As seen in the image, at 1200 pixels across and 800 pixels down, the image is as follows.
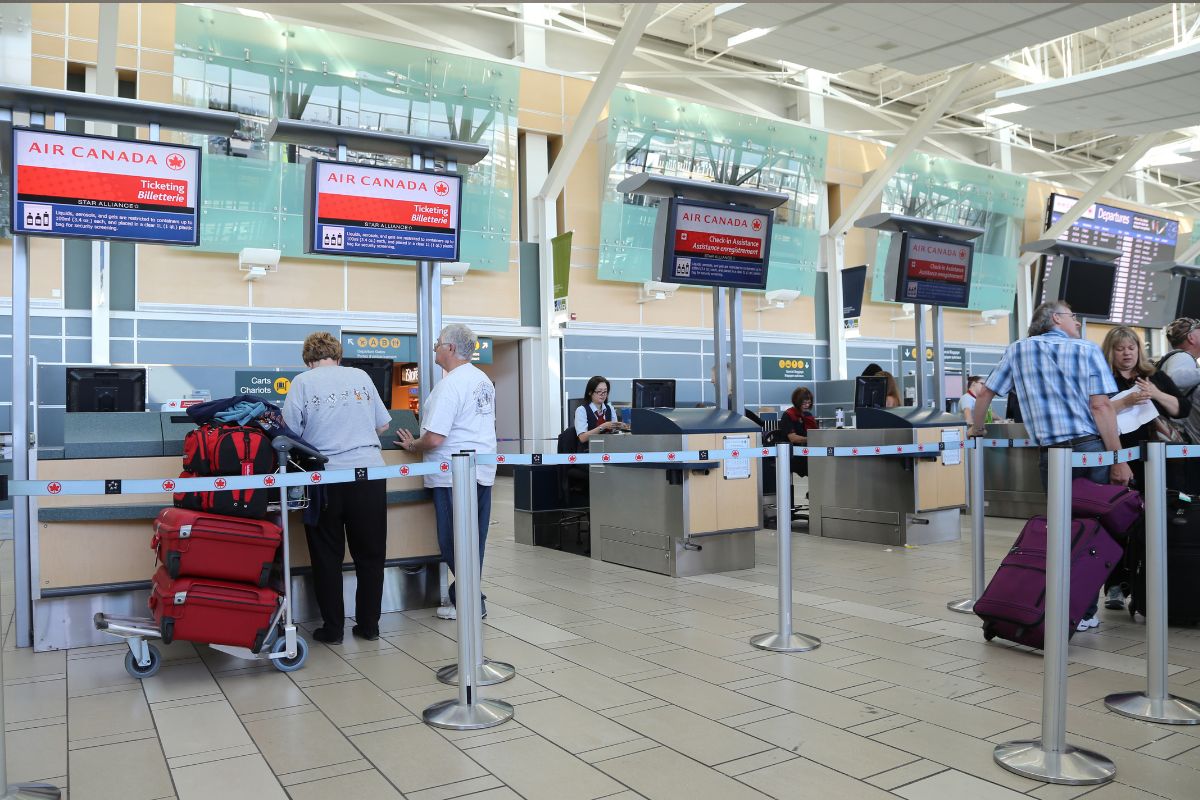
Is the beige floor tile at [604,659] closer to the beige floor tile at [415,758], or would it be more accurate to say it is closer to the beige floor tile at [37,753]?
the beige floor tile at [415,758]

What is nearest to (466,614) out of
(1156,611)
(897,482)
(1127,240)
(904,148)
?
(1156,611)

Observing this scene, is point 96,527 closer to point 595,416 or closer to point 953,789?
point 953,789

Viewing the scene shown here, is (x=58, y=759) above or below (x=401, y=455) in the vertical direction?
below

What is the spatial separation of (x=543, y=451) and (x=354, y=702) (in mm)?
3671

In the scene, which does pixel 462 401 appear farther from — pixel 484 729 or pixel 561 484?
pixel 561 484

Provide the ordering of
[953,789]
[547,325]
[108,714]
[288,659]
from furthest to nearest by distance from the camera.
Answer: [547,325]
[288,659]
[108,714]
[953,789]

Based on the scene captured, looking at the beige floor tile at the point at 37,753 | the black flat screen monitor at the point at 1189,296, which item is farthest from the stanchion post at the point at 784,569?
the black flat screen monitor at the point at 1189,296

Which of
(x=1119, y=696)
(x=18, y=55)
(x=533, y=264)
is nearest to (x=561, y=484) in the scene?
(x=1119, y=696)

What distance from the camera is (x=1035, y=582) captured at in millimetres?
3832

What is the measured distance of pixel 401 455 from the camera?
5.04 meters

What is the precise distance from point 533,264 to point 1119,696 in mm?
12219

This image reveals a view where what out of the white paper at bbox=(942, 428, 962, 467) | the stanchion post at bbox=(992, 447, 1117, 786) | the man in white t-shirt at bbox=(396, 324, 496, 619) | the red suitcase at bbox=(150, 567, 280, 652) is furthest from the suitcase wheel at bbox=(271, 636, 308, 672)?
the white paper at bbox=(942, 428, 962, 467)

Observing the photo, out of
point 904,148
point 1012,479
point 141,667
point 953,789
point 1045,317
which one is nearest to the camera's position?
point 953,789

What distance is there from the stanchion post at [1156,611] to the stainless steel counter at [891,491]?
4182 mm
